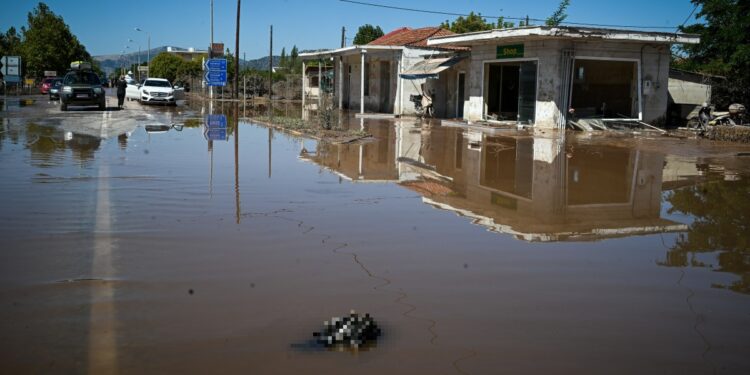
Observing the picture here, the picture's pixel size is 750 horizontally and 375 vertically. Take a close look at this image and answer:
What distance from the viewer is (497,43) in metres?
27.9

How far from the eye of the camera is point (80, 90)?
3123 cm

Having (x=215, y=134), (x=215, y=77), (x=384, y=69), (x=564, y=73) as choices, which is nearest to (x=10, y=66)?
(x=215, y=77)

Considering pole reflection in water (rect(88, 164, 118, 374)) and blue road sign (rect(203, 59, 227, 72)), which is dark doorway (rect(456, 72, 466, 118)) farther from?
pole reflection in water (rect(88, 164, 118, 374))

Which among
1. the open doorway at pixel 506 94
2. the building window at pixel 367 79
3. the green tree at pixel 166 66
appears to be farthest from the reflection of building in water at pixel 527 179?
the green tree at pixel 166 66

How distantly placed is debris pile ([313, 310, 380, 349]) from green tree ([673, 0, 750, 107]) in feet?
89.2

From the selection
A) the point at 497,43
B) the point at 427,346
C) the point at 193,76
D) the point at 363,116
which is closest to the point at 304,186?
the point at 427,346

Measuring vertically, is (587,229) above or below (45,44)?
below

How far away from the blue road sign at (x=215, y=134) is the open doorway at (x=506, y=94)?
482 inches

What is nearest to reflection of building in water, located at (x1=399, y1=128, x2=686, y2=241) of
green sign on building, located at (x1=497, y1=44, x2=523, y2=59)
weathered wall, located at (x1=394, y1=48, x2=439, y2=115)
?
green sign on building, located at (x1=497, y1=44, x2=523, y2=59)

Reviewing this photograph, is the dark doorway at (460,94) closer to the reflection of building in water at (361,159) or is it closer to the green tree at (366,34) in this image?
the reflection of building in water at (361,159)

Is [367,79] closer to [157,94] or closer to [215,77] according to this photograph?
[215,77]

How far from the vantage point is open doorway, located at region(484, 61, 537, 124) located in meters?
27.0

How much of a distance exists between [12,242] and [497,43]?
2385 centimetres

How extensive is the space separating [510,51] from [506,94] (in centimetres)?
487
